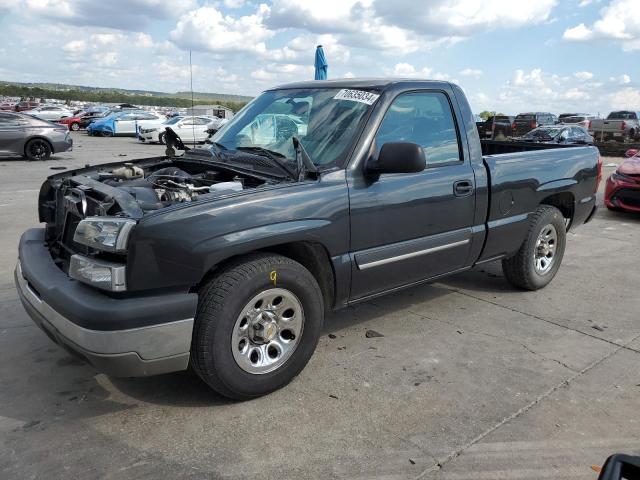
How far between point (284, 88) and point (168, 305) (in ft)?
7.62

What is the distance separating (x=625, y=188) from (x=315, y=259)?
7761 millimetres

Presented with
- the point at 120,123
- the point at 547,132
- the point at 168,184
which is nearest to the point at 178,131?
the point at 120,123

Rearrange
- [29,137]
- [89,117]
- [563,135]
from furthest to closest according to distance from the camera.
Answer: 1. [89,117]
2. [563,135]
3. [29,137]

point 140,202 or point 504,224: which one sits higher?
point 140,202

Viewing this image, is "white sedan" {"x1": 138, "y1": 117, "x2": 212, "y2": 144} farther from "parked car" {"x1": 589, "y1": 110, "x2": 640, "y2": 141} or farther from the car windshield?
"parked car" {"x1": 589, "y1": 110, "x2": 640, "y2": 141}

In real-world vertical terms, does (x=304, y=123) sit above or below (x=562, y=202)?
above

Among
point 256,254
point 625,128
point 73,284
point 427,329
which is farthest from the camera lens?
point 625,128

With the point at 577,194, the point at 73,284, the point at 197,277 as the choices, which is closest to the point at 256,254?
the point at 197,277

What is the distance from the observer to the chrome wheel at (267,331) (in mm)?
3059

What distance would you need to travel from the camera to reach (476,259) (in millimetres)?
4461

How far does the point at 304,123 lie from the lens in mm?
3869

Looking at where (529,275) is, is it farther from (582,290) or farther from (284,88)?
(284,88)

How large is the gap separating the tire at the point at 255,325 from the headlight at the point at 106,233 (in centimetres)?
50

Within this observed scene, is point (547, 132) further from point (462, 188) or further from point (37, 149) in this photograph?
point (462, 188)
